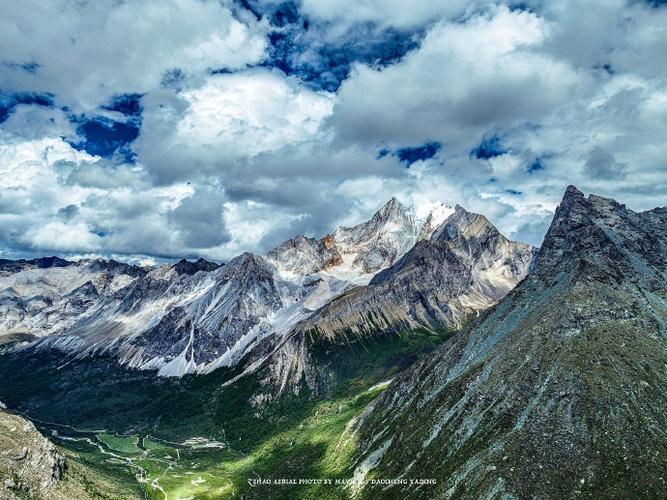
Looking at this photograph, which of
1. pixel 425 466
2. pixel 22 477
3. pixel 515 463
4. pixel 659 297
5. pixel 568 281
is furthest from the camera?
pixel 568 281

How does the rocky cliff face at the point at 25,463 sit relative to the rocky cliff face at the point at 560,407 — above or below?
above

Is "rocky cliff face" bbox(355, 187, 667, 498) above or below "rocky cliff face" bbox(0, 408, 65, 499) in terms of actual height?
below

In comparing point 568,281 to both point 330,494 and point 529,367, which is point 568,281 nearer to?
point 529,367

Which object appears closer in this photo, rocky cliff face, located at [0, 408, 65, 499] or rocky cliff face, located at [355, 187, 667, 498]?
rocky cliff face, located at [355, 187, 667, 498]

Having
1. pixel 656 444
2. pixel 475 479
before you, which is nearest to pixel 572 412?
pixel 656 444

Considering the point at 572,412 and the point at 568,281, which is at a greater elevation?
the point at 568,281

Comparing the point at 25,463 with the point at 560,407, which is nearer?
the point at 560,407

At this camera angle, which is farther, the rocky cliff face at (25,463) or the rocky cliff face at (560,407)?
the rocky cliff face at (25,463)

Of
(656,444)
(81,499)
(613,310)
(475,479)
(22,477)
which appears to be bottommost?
(656,444)
